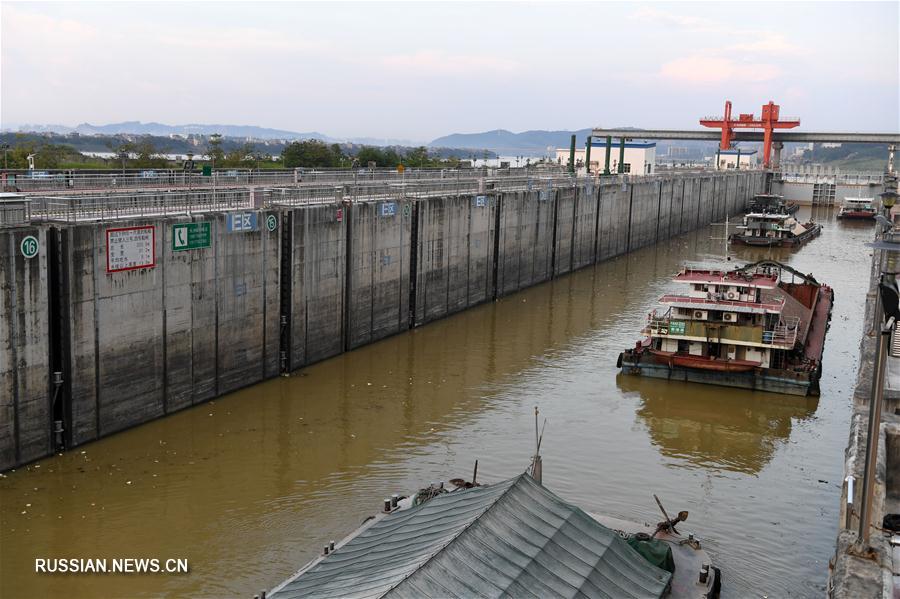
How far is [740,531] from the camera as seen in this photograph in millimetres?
21656

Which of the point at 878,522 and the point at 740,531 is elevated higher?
the point at 878,522

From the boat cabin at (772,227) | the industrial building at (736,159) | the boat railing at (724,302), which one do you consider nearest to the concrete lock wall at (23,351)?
the boat railing at (724,302)

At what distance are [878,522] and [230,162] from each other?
65.1m

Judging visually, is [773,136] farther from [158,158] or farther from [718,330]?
[718,330]

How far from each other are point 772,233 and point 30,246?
71.5 meters

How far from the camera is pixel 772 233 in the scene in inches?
3248

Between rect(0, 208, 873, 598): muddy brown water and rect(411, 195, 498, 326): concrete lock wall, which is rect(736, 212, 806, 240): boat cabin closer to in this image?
rect(411, 195, 498, 326): concrete lock wall

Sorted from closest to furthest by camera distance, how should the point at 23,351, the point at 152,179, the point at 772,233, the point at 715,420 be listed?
the point at 23,351
the point at 715,420
the point at 152,179
the point at 772,233

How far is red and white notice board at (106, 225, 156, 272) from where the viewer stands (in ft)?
81.6

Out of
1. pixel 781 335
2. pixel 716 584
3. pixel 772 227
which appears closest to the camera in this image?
pixel 716 584

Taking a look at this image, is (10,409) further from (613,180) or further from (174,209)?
(613,180)

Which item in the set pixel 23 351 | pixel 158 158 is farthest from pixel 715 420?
pixel 158 158

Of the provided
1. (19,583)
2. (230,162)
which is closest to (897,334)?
(19,583)

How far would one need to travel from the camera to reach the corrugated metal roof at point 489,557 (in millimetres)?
12609
